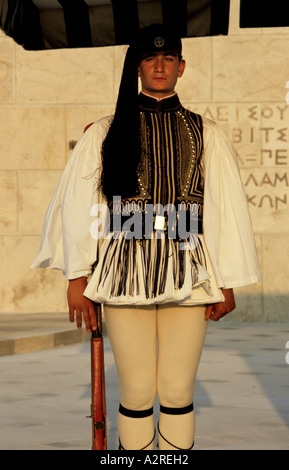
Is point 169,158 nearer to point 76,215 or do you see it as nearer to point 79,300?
point 76,215

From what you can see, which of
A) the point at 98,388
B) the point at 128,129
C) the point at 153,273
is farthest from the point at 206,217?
the point at 98,388

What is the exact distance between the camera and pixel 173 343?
15.2 feet

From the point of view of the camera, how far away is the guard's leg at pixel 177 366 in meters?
4.65

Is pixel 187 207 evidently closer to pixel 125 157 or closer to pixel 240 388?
pixel 125 157

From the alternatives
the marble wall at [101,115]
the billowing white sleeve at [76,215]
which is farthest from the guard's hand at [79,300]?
the marble wall at [101,115]

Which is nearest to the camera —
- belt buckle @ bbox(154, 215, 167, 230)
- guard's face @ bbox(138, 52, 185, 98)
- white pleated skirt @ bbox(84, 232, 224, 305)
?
white pleated skirt @ bbox(84, 232, 224, 305)

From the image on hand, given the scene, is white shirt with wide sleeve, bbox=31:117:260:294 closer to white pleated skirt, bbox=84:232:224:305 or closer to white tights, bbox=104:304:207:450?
white pleated skirt, bbox=84:232:224:305

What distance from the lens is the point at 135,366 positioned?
464 cm

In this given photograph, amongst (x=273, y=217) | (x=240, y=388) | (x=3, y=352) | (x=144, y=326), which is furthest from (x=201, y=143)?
(x=273, y=217)

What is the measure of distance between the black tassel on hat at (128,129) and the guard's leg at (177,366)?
0.58 meters

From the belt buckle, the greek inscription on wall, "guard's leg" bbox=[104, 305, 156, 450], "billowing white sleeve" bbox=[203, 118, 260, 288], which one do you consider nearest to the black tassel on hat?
the belt buckle

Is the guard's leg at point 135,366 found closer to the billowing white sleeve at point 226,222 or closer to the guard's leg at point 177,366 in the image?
the guard's leg at point 177,366

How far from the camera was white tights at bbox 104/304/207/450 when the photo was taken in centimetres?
464

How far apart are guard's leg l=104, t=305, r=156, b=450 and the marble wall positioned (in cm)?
1002
